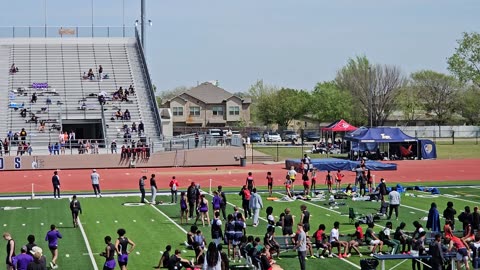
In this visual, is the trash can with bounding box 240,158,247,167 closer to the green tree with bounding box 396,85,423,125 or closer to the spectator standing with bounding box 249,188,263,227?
the spectator standing with bounding box 249,188,263,227

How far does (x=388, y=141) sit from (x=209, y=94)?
195ft

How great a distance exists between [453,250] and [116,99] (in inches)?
2024

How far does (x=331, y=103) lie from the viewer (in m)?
105

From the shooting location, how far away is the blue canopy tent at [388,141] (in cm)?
6303

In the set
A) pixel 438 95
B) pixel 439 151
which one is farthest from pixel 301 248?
pixel 438 95

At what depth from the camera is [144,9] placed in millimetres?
72188

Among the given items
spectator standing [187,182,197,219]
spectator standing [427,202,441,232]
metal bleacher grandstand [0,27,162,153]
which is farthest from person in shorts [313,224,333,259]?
metal bleacher grandstand [0,27,162,153]

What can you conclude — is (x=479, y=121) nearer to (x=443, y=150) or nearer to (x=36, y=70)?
(x=443, y=150)

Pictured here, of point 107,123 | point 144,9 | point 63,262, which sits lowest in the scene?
point 63,262

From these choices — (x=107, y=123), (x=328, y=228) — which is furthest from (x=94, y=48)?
(x=328, y=228)

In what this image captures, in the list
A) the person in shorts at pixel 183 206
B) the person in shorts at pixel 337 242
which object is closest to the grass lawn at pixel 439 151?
the person in shorts at pixel 183 206

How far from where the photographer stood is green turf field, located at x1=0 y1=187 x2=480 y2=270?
76.3ft

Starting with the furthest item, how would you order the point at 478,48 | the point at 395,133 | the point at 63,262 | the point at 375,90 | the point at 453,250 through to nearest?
the point at 375,90 → the point at 478,48 → the point at 395,133 → the point at 63,262 → the point at 453,250

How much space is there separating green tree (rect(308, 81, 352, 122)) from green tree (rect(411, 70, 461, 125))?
14.1 meters
